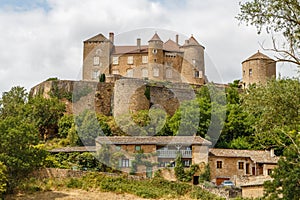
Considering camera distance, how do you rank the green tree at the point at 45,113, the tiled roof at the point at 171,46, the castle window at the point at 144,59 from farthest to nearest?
the tiled roof at the point at 171,46
the castle window at the point at 144,59
the green tree at the point at 45,113

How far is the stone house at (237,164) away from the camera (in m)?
38.3

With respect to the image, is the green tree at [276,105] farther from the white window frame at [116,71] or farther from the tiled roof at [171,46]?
the tiled roof at [171,46]

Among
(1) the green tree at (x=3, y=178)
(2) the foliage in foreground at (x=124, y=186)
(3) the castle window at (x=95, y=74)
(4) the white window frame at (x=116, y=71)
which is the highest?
(4) the white window frame at (x=116, y=71)

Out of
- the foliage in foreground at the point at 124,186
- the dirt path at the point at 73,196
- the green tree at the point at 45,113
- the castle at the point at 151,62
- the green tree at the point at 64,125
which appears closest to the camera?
the dirt path at the point at 73,196

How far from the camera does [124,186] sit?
3309 cm

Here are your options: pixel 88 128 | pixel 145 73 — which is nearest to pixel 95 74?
pixel 145 73

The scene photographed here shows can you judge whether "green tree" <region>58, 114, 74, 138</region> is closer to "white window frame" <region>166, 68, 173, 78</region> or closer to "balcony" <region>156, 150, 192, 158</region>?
"balcony" <region>156, 150, 192, 158</region>

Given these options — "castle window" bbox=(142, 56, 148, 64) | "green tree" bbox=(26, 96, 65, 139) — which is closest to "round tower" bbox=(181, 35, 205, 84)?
"castle window" bbox=(142, 56, 148, 64)

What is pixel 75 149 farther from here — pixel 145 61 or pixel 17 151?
pixel 145 61

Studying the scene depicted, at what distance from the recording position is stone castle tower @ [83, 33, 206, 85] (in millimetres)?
61531

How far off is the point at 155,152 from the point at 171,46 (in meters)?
28.4

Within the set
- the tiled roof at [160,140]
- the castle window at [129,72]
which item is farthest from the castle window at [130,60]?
the tiled roof at [160,140]

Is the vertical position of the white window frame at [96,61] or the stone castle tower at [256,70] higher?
the white window frame at [96,61]

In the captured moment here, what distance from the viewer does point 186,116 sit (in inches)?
1770
